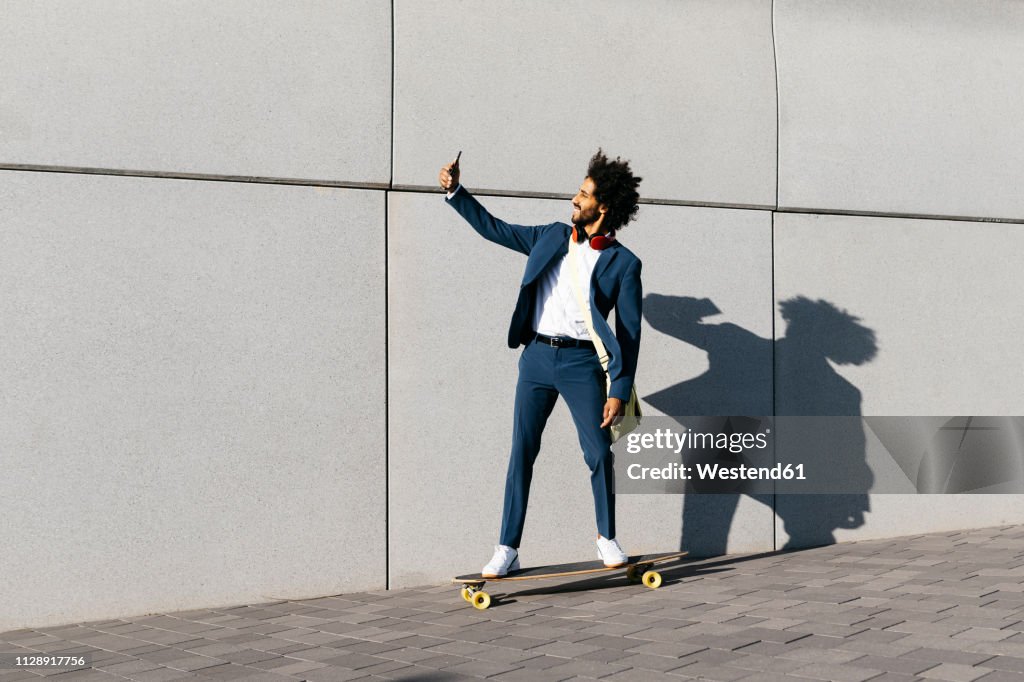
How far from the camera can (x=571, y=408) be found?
6.06m

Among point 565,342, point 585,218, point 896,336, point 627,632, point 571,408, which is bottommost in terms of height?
point 627,632

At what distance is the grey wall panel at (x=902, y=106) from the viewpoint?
7.54 m

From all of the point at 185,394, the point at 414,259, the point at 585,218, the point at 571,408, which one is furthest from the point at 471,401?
the point at 185,394

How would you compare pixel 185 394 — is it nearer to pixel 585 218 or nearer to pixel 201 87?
pixel 201 87

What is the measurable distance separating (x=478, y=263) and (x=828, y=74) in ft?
9.77

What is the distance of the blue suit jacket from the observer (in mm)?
5980

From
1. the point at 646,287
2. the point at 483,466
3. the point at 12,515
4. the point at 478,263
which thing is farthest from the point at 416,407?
the point at 12,515

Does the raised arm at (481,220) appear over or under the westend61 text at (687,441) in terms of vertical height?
over

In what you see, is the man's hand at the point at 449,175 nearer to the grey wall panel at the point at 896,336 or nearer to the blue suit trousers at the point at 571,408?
the blue suit trousers at the point at 571,408

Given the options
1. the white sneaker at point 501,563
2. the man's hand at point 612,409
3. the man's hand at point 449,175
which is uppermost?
the man's hand at point 449,175

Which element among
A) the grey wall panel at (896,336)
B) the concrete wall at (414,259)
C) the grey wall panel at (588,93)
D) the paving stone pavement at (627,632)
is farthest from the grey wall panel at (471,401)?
the grey wall panel at (896,336)

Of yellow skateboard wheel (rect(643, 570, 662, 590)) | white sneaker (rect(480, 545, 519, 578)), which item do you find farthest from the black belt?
Answer: yellow skateboard wheel (rect(643, 570, 662, 590))

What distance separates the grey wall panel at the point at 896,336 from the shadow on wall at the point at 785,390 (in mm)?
12

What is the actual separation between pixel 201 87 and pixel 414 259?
1564 millimetres
